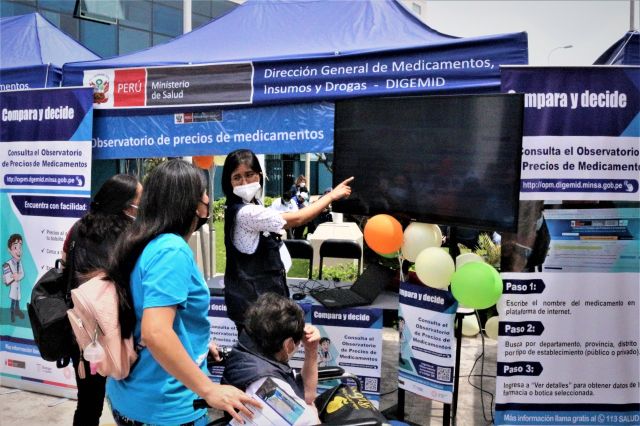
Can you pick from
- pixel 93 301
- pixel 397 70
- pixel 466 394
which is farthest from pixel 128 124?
pixel 466 394

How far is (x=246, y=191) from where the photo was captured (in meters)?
2.86

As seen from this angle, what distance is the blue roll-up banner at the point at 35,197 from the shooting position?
4066 millimetres

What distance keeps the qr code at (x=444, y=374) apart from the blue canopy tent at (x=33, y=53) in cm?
376

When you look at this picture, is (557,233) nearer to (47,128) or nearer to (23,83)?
(47,128)

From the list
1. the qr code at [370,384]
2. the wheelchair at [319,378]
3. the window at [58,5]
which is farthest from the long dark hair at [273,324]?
the window at [58,5]

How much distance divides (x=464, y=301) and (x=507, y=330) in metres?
0.35

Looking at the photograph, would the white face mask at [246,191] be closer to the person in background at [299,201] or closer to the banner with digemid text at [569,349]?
the banner with digemid text at [569,349]

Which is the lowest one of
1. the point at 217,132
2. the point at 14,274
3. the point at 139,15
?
the point at 14,274

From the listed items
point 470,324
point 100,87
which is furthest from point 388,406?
point 100,87

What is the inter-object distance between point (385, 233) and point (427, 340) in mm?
693

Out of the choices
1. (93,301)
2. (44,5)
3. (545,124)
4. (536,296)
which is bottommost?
(536,296)

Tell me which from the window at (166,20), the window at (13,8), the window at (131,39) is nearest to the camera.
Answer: the window at (13,8)

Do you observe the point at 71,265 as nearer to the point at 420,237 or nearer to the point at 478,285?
the point at 420,237

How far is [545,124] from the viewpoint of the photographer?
10.1 ft
